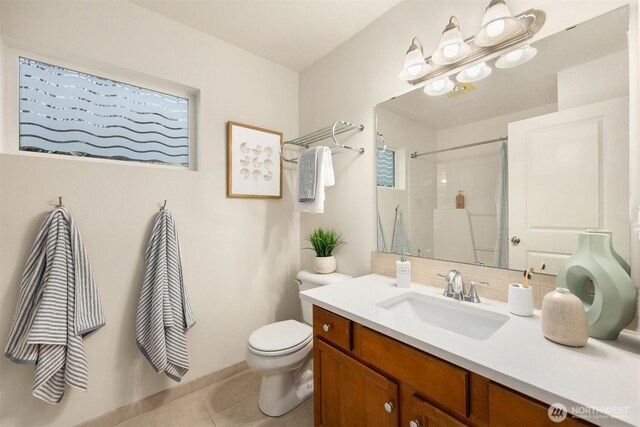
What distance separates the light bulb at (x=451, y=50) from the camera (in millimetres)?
1238

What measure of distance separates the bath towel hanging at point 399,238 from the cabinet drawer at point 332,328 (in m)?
0.63

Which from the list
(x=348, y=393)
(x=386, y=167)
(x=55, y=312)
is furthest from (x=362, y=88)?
(x=55, y=312)

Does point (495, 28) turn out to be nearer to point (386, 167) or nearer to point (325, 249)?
point (386, 167)

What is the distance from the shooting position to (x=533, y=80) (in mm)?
1119

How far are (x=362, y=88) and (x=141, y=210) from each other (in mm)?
1602

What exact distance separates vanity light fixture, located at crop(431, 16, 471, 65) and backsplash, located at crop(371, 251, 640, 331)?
1.01 meters

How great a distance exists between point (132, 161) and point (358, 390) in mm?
1785

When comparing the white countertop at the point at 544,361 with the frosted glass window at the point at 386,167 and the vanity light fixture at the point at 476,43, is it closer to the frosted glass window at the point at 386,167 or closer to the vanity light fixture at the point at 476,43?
the frosted glass window at the point at 386,167

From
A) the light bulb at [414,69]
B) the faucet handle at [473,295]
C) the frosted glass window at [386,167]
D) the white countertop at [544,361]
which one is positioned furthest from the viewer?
the frosted glass window at [386,167]

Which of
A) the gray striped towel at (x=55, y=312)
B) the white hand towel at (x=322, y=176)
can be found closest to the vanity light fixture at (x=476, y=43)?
the white hand towel at (x=322, y=176)

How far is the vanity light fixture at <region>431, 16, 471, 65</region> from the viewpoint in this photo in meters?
1.21

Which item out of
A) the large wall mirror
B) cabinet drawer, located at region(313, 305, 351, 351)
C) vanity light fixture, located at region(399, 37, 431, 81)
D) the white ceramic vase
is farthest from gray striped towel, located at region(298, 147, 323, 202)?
the white ceramic vase

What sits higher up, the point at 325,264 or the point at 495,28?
the point at 495,28

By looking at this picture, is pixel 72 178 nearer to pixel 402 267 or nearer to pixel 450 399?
pixel 402 267
